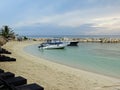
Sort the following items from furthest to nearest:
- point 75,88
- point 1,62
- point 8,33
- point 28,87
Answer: point 8,33 → point 1,62 → point 75,88 → point 28,87

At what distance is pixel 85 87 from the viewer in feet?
34.9

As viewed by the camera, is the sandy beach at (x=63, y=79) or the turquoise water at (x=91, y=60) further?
the turquoise water at (x=91, y=60)

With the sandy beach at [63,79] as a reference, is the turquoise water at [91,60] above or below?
below

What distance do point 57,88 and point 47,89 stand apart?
0.52 metres

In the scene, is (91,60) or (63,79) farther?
(91,60)

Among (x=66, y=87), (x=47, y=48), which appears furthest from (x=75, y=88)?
(x=47, y=48)

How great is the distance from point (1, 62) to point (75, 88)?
29.2ft

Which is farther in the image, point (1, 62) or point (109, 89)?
point (1, 62)

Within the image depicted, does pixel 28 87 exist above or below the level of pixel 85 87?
above

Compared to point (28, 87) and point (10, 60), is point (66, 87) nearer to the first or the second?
point (28, 87)

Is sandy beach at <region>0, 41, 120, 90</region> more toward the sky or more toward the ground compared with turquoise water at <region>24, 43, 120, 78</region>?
more toward the sky

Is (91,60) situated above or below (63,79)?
below

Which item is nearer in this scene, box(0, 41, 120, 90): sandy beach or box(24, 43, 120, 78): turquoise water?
box(0, 41, 120, 90): sandy beach

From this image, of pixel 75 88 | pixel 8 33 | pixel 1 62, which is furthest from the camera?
pixel 8 33
